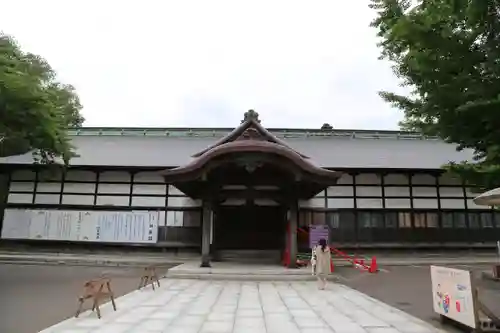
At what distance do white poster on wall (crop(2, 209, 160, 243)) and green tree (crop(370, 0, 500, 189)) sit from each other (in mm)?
13450

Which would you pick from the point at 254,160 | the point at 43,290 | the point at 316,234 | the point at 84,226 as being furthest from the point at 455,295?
the point at 84,226

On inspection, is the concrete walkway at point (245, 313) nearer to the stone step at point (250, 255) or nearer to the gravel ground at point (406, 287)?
the gravel ground at point (406, 287)

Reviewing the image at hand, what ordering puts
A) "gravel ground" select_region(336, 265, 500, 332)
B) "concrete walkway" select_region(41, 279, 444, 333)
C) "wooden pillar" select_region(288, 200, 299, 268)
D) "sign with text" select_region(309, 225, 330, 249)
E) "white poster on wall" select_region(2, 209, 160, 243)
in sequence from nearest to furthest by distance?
"concrete walkway" select_region(41, 279, 444, 333), "gravel ground" select_region(336, 265, 500, 332), "wooden pillar" select_region(288, 200, 299, 268), "sign with text" select_region(309, 225, 330, 249), "white poster on wall" select_region(2, 209, 160, 243)

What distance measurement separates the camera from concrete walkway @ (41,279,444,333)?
222 inches

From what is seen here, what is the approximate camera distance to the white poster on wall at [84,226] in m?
17.7

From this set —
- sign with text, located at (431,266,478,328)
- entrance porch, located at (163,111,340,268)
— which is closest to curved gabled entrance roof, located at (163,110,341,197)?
entrance porch, located at (163,111,340,268)

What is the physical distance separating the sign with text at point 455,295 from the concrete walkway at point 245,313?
429 mm

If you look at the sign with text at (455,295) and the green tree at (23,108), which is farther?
the green tree at (23,108)

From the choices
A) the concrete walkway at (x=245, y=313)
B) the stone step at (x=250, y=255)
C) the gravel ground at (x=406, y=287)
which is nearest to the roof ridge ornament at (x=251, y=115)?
the stone step at (x=250, y=255)

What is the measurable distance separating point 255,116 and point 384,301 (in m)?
9.64

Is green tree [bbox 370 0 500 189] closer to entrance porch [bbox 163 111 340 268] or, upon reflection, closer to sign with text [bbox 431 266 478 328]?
sign with text [bbox 431 266 478 328]

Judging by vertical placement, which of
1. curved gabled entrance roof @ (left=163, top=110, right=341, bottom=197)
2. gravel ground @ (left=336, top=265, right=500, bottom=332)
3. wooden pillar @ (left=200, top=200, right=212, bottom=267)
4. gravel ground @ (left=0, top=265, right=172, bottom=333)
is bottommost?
gravel ground @ (left=0, top=265, right=172, bottom=333)

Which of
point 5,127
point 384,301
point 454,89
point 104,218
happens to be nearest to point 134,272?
point 104,218

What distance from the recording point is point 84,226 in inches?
701
